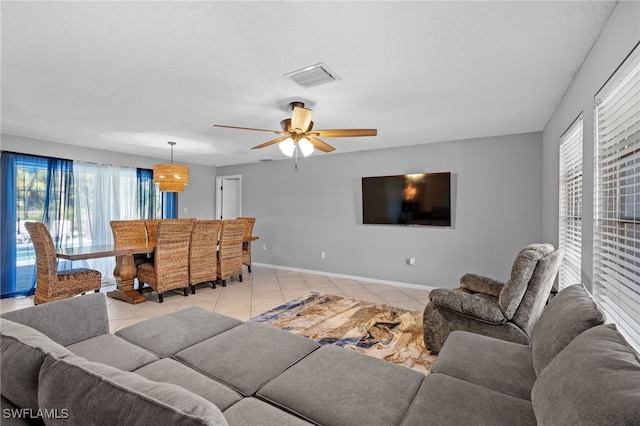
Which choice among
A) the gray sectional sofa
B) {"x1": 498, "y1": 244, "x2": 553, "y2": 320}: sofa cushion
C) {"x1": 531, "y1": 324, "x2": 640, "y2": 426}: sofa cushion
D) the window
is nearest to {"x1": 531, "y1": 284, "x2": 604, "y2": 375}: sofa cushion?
the gray sectional sofa

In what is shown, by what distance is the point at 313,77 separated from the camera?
2.40m

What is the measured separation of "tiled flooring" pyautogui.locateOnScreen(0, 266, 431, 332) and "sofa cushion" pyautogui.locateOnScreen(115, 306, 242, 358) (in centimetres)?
145

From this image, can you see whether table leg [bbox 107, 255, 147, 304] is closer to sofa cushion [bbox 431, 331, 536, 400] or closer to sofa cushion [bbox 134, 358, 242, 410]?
sofa cushion [bbox 134, 358, 242, 410]

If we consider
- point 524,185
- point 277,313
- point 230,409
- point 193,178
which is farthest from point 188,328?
point 193,178

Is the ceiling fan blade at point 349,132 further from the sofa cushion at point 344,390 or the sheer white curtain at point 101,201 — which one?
the sheer white curtain at point 101,201

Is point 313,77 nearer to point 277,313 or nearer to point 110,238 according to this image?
point 277,313

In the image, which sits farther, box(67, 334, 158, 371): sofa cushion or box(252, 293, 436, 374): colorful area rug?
box(252, 293, 436, 374): colorful area rug

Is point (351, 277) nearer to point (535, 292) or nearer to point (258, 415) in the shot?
point (535, 292)

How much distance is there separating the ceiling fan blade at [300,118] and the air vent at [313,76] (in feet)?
0.76

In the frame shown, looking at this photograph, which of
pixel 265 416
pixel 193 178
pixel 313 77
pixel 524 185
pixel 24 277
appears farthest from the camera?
pixel 193 178

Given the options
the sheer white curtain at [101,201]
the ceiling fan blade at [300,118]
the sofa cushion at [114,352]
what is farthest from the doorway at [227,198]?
the sofa cushion at [114,352]

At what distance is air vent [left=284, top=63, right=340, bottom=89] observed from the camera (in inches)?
89.2

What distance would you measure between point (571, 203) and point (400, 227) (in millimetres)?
2535

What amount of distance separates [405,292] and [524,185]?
7.40 ft
